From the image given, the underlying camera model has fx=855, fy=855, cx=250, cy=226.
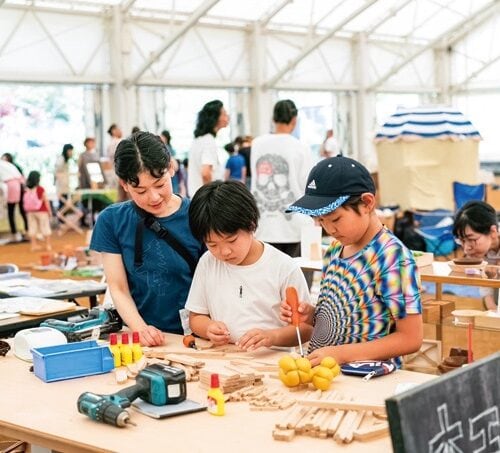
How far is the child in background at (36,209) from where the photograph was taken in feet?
40.7

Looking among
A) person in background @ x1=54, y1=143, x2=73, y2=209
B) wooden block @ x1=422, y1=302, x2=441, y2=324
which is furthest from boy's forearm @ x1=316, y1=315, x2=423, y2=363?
person in background @ x1=54, y1=143, x2=73, y2=209

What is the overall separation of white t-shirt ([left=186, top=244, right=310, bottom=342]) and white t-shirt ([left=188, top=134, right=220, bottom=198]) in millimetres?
3311

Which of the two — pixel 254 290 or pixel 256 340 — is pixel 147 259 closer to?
pixel 254 290

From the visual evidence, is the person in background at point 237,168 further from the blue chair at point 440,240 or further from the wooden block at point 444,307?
the wooden block at point 444,307

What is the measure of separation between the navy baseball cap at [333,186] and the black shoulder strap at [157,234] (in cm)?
73

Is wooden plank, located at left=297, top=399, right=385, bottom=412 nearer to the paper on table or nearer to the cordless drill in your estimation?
the cordless drill

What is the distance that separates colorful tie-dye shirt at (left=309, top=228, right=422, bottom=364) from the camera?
251 cm

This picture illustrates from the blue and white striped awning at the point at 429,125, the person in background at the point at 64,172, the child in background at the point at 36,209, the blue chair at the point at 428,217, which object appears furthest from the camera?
the person in background at the point at 64,172

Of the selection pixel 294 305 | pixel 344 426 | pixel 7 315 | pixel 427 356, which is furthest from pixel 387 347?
pixel 427 356

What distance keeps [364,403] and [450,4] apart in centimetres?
1913

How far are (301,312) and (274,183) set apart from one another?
3.07 meters

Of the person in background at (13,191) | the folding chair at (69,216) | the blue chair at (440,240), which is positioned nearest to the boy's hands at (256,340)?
the blue chair at (440,240)

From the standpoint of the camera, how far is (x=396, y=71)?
20.0 m

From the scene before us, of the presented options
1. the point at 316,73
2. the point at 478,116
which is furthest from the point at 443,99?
the point at 316,73
